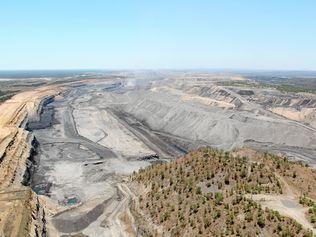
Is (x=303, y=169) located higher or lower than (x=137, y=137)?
higher

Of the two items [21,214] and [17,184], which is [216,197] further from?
[17,184]

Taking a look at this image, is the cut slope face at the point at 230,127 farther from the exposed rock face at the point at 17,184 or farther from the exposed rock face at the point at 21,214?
the exposed rock face at the point at 21,214

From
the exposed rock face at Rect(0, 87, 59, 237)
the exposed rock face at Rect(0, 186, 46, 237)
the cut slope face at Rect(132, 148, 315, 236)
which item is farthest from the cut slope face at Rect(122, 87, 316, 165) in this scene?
the exposed rock face at Rect(0, 186, 46, 237)

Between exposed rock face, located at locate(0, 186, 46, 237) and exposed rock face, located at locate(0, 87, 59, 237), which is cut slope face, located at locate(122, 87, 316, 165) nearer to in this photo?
exposed rock face, located at locate(0, 87, 59, 237)

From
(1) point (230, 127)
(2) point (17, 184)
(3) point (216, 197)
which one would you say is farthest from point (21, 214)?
(1) point (230, 127)

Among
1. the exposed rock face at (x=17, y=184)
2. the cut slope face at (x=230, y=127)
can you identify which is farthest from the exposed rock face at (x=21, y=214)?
the cut slope face at (x=230, y=127)

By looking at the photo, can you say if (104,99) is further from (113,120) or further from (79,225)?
(79,225)

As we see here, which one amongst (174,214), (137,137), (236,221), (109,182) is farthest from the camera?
(137,137)

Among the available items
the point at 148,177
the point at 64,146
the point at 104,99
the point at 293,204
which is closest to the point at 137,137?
the point at 64,146
